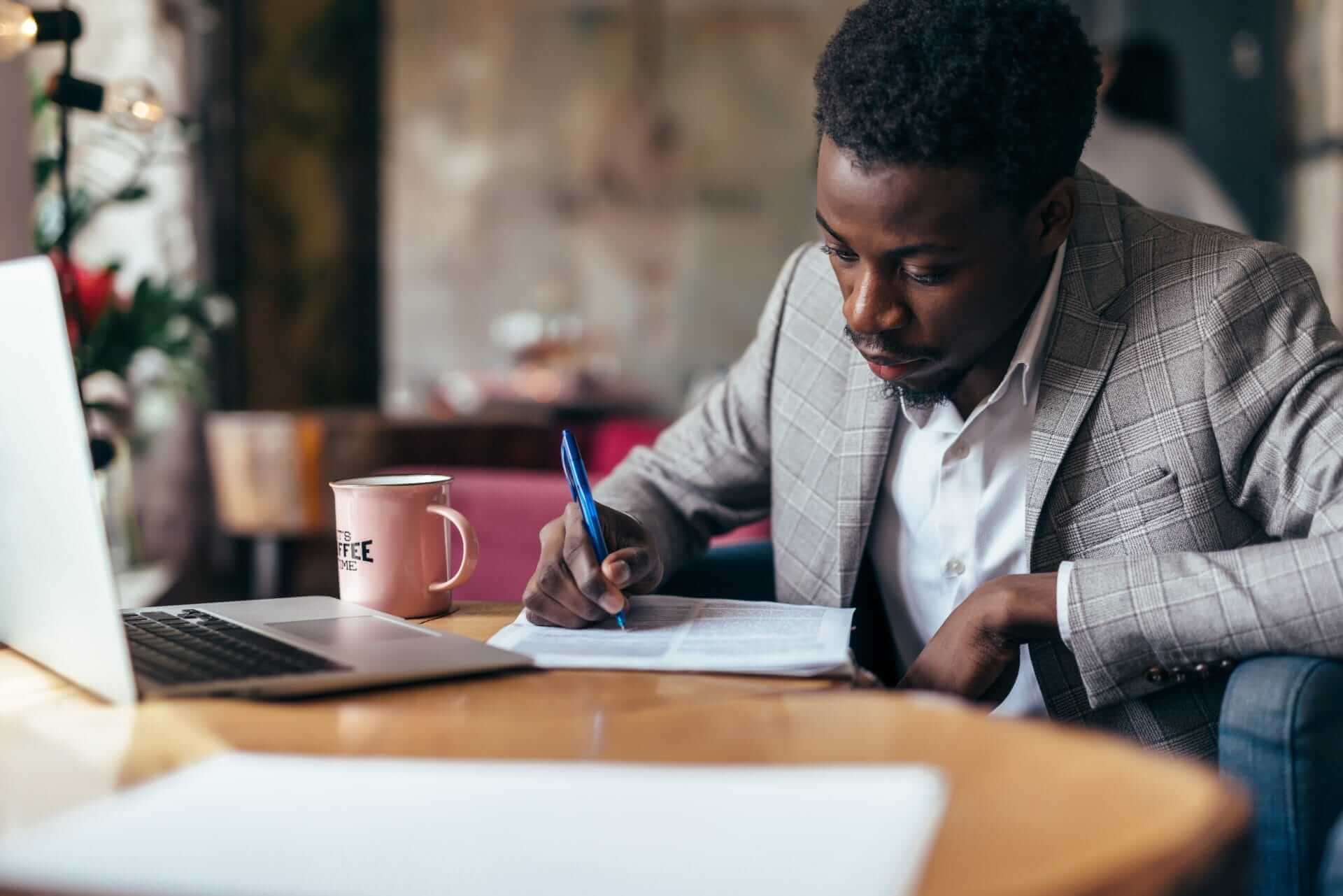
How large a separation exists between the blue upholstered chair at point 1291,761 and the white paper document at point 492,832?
1.27 feet

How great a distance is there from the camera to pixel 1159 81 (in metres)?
3.22

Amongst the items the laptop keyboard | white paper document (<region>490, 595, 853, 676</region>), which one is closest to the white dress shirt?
white paper document (<region>490, 595, 853, 676</region>)

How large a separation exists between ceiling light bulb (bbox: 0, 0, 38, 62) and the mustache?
0.84m

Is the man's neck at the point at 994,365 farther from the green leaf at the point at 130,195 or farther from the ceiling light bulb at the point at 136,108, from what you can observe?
the green leaf at the point at 130,195

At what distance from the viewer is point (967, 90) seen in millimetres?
931

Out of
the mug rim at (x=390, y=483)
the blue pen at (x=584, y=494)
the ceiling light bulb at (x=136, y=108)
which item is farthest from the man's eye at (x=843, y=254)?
the ceiling light bulb at (x=136, y=108)

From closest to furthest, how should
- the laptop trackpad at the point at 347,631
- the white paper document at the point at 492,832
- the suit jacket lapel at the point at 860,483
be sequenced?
the white paper document at the point at 492,832, the laptop trackpad at the point at 347,631, the suit jacket lapel at the point at 860,483

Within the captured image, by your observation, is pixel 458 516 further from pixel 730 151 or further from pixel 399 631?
pixel 730 151

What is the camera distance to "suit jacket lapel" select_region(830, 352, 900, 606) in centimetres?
117

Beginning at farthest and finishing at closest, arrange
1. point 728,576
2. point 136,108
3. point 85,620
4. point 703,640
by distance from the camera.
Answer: point 136,108 → point 728,576 → point 703,640 → point 85,620

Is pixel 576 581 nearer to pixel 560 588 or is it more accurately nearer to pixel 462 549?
pixel 560 588

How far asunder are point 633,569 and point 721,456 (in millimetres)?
355

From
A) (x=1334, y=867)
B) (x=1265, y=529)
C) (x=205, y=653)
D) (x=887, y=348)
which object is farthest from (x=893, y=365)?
(x=205, y=653)

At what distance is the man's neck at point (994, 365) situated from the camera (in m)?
1.10
